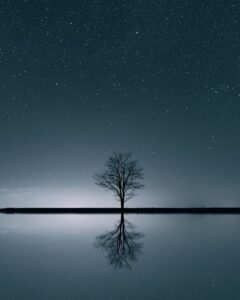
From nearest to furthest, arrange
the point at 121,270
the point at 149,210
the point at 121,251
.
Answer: the point at 121,270 → the point at 121,251 → the point at 149,210

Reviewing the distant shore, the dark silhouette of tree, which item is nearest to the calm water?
the dark silhouette of tree

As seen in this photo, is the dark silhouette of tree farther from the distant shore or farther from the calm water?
the distant shore

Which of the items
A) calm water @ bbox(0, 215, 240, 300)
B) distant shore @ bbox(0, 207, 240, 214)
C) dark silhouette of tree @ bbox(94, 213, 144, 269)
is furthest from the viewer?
distant shore @ bbox(0, 207, 240, 214)

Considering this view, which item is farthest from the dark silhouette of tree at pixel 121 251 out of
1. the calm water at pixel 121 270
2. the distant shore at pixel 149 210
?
the distant shore at pixel 149 210

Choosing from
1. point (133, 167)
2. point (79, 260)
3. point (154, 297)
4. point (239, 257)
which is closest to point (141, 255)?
point (79, 260)

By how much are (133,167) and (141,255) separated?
38.9 m

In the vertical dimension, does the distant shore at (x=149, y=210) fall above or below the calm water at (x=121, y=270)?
above

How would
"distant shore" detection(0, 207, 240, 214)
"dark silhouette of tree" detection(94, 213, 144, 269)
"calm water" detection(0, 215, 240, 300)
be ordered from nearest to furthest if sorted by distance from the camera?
1. "calm water" detection(0, 215, 240, 300)
2. "dark silhouette of tree" detection(94, 213, 144, 269)
3. "distant shore" detection(0, 207, 240, 214)

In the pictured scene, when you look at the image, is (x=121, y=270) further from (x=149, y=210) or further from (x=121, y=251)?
(x=149, y=210)

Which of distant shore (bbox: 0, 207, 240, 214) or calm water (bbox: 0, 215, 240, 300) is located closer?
calm water (bbox: 0, 215, 240, 300)

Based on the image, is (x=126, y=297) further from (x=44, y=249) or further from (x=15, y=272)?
(x=44, y=249)

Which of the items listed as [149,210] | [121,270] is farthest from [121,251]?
[149,210]

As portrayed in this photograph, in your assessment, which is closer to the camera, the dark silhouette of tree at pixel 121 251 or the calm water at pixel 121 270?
the calm water at pixel 121 270

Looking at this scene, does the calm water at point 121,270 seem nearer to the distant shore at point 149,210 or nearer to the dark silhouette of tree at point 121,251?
the dark silhouette of tree at point 121,251
